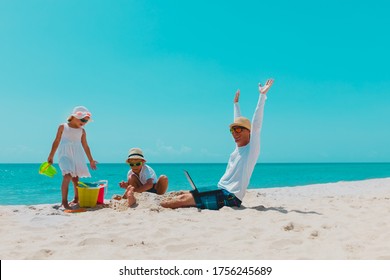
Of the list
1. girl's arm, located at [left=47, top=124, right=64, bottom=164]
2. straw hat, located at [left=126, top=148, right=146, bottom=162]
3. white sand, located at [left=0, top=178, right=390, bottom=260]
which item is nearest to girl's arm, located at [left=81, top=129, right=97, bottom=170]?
girl's arm, located at [left=47, top=124, right=64, bottom=164]

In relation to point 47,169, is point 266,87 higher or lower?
higher

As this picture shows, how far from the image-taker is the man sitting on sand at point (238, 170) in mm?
5309

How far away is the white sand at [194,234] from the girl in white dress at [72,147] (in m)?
0.97

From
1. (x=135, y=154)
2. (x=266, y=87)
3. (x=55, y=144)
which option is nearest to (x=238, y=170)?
(x=266, y=87)

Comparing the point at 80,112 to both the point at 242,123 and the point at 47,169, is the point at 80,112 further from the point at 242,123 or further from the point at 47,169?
the point at 242,123

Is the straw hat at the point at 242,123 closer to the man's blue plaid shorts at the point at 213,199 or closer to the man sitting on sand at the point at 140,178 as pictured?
the man's blue plaid shorts at the point at 213,199

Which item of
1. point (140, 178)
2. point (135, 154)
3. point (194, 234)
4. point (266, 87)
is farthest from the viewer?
point (140, 178)

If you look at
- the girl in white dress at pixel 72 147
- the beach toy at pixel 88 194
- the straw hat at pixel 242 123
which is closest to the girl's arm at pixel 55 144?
the girl in white dress at pixel 72 147

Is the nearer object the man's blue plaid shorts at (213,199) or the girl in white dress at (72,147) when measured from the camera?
the man's blue plaid shorts at (213,199)

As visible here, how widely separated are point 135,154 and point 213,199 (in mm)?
1680

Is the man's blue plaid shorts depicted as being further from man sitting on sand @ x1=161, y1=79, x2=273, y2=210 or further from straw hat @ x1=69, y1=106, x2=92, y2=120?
straw hat @ x1=69, y1=106, x2=92, y2=120

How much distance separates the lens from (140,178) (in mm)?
6395
